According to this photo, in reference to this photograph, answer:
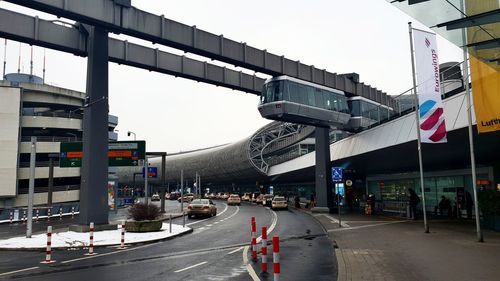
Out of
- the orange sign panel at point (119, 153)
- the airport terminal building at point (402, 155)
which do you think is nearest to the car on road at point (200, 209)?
the orange sign panel at point (119, 153)

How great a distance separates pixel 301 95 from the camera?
33.5 meters

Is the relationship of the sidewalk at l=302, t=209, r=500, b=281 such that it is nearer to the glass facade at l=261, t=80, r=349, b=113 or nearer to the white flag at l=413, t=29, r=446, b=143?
the white flag at l=413, t=29, r=446, b=143

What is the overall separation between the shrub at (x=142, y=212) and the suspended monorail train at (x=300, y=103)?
12497 mm

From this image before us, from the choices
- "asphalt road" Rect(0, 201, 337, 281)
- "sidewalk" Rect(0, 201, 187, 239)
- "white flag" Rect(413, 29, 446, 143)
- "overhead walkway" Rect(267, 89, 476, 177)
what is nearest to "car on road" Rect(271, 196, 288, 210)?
"overhead walkway" Rect(267, 89, 476, 177)

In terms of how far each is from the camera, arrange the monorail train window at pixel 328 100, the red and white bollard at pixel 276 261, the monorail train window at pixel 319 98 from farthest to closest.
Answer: the monorail train window at pixel 328 100, the monorail train window at pixel 319 98, the red and white bollard at pixel 276 261

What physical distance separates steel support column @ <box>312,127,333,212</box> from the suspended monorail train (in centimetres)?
369

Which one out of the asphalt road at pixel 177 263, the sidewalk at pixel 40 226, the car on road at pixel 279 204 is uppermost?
the car on road at pixel 279 204

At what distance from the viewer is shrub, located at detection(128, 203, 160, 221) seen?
2316 centimetres

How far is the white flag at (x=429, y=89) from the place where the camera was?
18.7m

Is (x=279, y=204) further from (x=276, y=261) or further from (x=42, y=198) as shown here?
(x=276, y=261)

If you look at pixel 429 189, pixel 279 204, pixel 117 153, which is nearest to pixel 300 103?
pixel 117 153

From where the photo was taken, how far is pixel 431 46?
2064cm

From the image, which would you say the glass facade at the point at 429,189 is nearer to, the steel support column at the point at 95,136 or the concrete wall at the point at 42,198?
the steel support column at the point at 95,136

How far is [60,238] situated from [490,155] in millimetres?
24708
